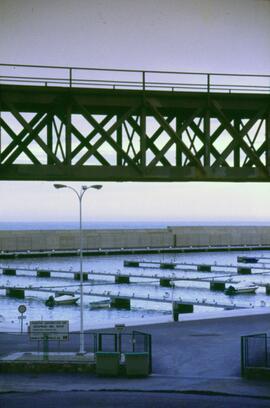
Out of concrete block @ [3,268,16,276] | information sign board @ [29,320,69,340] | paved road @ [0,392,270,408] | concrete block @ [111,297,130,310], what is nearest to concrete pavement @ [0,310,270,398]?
paved road @ [0,392,270,408]

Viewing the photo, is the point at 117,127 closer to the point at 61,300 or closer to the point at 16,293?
the point at 61,300

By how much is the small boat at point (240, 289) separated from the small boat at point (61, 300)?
2486 cm

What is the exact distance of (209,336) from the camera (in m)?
38.7

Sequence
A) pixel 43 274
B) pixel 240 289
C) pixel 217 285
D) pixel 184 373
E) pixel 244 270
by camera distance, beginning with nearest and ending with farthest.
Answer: pixel 184 373, pixel 240 289, pixel 217 285, pixel 43 274, pixel 244 270

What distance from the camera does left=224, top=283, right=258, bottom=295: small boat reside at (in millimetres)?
108500

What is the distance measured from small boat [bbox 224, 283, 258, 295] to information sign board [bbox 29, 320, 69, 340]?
79651 millimetres

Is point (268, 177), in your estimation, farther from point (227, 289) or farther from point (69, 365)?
point (227, 289)

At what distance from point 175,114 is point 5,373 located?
18.5 metres

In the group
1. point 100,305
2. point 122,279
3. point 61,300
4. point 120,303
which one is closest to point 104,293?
point 61,300

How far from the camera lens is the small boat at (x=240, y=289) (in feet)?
356

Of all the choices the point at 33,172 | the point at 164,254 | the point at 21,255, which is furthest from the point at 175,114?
the point at 164,254

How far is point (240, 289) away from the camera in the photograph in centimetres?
10869

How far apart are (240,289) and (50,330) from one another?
80.4 meters

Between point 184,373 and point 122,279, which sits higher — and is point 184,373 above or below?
below
